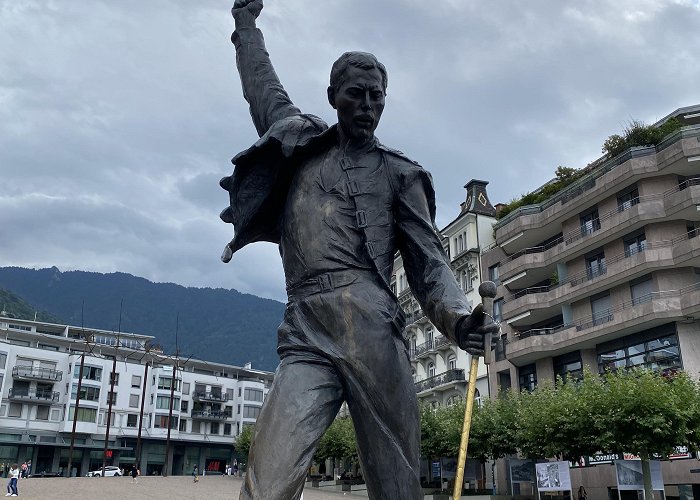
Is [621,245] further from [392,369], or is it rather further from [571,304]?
[392,369]

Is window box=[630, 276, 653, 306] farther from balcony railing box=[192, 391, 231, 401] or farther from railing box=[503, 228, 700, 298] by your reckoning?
balcony railing box=[192, 391, 231, 401]

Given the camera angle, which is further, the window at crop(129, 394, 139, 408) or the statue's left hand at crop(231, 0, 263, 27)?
the window at crop(129, 394, 139, 408)

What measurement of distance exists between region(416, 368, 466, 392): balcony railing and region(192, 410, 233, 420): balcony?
42.1 m

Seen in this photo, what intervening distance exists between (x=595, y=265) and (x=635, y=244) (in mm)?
3395

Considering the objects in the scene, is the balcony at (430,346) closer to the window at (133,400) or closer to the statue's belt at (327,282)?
the window at (133,400)

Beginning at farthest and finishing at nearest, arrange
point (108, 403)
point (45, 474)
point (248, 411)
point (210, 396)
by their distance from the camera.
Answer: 1. point (248, 411)
2. point (210, 396)
3. point (108, 403)
4. point (45, 474)

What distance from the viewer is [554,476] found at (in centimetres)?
2584

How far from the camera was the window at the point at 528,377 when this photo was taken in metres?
42.2

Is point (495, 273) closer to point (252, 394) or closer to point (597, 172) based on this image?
point (597, 172)

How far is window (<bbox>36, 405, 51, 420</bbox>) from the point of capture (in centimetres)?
7331

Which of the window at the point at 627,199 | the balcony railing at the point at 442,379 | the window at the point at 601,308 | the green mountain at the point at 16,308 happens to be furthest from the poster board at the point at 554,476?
the green mountain at the point at 16,308

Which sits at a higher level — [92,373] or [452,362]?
[92,373]

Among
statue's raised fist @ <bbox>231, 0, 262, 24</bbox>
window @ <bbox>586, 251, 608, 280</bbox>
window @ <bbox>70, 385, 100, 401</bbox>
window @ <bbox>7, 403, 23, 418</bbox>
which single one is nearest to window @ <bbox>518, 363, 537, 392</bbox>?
window @ <bbox>586, 251, 608, 280</bbox>

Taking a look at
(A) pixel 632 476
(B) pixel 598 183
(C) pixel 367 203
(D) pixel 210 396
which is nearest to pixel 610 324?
(B) pixel 598 183
